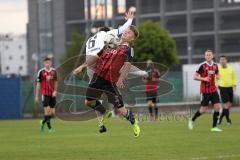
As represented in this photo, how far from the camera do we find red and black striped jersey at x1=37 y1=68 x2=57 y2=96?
65.6 feet

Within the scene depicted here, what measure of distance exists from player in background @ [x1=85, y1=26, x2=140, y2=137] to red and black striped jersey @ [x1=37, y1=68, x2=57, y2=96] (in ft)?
20.7

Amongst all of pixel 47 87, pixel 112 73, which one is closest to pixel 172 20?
pixel 47 87

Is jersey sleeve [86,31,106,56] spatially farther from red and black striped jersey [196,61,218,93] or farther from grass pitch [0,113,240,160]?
red and black striped jersey [196,61,218,93]

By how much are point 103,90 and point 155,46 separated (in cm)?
5806

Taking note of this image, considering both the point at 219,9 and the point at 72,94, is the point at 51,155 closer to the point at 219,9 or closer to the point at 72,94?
the point at 72,94

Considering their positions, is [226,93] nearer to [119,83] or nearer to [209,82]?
[209,82]

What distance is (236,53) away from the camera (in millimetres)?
91438

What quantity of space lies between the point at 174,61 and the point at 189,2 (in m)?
22.1

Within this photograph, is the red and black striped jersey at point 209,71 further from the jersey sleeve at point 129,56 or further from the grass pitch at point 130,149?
the jersey sleeve at point 129,56

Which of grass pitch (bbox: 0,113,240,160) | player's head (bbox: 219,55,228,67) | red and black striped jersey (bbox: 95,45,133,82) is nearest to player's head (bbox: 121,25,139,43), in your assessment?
red and black striped jersey (bbox: 95,45,133,82)

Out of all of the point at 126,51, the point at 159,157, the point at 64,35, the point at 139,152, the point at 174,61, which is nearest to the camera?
the point at 159,157

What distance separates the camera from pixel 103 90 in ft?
44.0

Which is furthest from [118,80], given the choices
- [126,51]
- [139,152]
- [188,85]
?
[188,85]

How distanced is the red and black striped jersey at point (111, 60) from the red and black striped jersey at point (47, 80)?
6638mm
